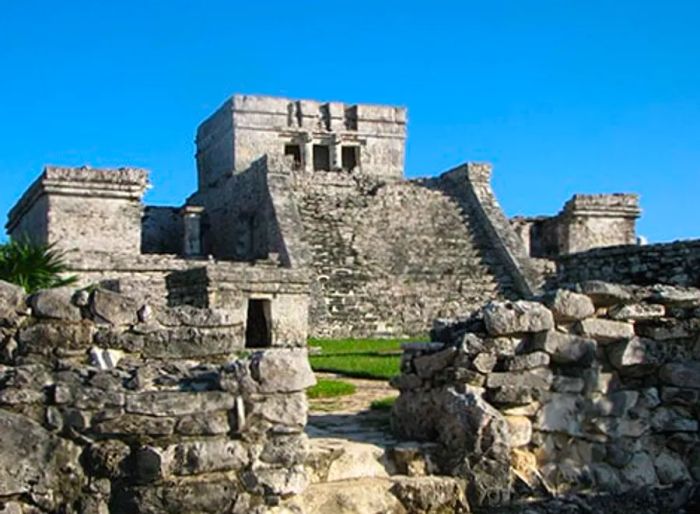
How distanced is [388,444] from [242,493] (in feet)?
4.06

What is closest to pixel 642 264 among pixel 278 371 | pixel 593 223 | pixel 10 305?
pixel 278 371

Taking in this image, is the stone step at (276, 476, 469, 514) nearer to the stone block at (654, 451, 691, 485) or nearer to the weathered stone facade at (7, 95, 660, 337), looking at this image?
the stone block at (654, 451, 691, 485)

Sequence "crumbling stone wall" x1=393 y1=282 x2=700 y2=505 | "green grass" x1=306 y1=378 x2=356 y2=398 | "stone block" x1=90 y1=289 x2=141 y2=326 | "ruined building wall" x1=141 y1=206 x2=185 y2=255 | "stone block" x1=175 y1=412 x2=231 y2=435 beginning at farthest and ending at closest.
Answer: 1. "ruined building wall" x1=141 y1=206 x2=185 y2=255
2. "green grass" x1=306 y1=378 x2=356 y2=398
3. "crumbling stone wall" x1=393 y1=282 x2=700 y2=505
4. "stone block" x1=90 y1=289 x2=141 y2=326
5. "stone block" x1=175 y1=412 x2=231 y2=435

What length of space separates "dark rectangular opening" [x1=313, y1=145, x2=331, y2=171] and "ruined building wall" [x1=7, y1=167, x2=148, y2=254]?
36.5 ft

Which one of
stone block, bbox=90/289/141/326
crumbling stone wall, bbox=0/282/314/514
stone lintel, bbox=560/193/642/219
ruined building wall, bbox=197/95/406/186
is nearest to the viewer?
crumbling stone wall, bbox=0/282/314/514

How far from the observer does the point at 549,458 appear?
19.4 ft

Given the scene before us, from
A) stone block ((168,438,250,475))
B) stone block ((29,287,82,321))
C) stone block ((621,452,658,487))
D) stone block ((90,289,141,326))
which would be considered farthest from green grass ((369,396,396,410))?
stone block ((29,287,82,321))

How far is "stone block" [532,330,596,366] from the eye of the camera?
5.95m

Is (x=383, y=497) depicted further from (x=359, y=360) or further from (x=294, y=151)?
(x=294, y=151)

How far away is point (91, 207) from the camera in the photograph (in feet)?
78.9

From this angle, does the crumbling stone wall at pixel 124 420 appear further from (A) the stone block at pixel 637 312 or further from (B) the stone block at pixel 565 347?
(A) the stone block at pixel 637 312

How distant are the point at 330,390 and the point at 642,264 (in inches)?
164

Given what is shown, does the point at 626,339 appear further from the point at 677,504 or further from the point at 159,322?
the point at 159,322

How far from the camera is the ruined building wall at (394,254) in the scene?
69.5 feet
